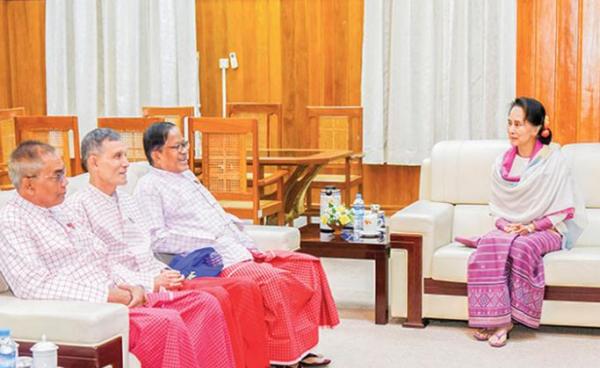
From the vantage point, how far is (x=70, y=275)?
3158mm

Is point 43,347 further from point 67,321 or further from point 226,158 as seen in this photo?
point 226,158

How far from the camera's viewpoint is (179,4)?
809 centimetres

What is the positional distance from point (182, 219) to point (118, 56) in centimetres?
449

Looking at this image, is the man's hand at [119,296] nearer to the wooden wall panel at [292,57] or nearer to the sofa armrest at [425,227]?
the sofa armrest at [425,227]

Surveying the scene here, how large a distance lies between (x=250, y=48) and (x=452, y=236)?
11.3 feet

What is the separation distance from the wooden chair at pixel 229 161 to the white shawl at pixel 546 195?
4.89ft

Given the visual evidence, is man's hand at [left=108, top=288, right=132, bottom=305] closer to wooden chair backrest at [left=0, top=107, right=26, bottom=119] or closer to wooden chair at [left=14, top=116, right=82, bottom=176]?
wooden chair at [left=14, top=116, right=82, bottom=176]

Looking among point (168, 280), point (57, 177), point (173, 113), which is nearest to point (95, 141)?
point (57, 177)

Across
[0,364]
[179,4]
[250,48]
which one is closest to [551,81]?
[250,48]

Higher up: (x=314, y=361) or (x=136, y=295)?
(x=136, y=295)

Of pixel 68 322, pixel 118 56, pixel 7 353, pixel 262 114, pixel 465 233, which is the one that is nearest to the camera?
pixel 7 353

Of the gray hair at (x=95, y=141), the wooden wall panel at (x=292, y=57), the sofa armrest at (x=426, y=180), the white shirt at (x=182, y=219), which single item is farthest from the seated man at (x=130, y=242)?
the wooden wall panel at (x=292, y=57)

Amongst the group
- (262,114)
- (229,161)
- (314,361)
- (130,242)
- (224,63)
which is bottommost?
(314,361)

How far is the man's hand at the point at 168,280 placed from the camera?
3535 millimetres
